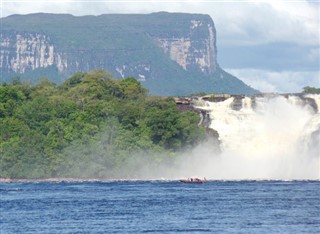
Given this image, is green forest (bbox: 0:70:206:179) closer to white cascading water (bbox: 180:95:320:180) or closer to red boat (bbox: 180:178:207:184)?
white cascading water (bbox: 180:95:320:180)

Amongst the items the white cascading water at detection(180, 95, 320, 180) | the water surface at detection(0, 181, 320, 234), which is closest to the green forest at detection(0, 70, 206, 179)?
the white cascading water at detection(180, 95, 320, 180)

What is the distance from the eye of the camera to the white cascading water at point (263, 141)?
13212 centimetres

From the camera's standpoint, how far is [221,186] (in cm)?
11438

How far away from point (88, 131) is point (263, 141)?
19.8 meters

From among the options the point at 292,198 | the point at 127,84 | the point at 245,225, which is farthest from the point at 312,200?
the point at 127,84

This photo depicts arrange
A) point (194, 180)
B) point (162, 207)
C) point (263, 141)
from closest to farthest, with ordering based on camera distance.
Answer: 1. point (162, 207)
2. point (194, 180)
3. point (263, 141)

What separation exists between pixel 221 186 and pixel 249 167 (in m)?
20.5

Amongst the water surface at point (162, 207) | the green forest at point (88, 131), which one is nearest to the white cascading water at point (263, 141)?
the green forest at point (88, 131)

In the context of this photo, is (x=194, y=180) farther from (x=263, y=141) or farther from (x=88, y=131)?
(x=263, y=141)

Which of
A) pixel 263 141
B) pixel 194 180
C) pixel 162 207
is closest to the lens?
pixel 162 207

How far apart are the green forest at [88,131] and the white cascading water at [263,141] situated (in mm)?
3265

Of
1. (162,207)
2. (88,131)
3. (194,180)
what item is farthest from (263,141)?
(162,207)

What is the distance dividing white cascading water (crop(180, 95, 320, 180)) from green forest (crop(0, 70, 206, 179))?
3.26m

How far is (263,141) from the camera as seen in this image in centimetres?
14112
